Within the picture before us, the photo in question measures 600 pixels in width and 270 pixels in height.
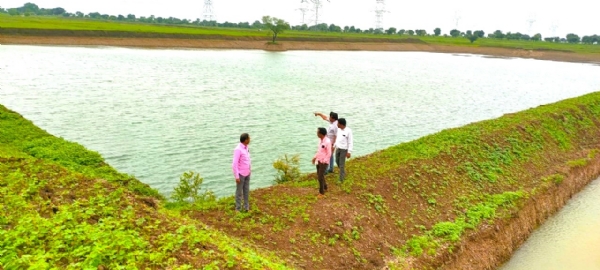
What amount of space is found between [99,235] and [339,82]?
137 feet

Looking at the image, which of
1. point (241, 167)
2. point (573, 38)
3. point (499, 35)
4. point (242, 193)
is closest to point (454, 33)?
point (499, 35)

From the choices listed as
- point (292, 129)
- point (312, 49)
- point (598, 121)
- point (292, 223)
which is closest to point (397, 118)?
point (292, 129)

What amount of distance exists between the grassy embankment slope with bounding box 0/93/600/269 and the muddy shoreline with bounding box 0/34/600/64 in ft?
194

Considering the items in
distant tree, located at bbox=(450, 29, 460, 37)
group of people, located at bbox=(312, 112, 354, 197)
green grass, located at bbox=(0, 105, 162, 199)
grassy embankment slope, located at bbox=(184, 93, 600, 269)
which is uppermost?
distant tree, located at bbox=(450, 29, 460, 37)

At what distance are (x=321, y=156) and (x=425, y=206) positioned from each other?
3774 mm

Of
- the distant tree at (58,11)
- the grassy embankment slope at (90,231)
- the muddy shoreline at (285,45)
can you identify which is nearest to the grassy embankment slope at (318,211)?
the grassy embankment slope at (90,231)

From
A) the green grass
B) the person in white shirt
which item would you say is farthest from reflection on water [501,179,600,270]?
the green grass

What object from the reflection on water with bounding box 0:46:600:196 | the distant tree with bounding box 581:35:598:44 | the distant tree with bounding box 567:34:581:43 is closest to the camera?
the reflection on water with bounding box 0:46:600:196

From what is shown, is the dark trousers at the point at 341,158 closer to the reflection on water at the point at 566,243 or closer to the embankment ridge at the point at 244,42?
the reflection on water at the point at 566,243

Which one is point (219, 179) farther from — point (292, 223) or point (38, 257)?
point (38, 257)

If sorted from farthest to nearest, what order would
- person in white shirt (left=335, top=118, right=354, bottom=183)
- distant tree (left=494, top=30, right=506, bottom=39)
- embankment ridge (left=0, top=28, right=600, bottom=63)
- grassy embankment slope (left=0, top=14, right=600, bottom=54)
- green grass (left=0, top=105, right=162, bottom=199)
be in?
1. distant tree (left=494, top=30, right=506, bottom=39)
2. grassy embankment slope (left=0, top=14, right=600, bottom=54)
3. embankment ridge (left=0, top=28, right=600, bottom=63)
4. green grass (left=0, top=105, right=162, bottom=199)
5. person in white shirt (left=335, top=118, right=354, bottom=183)

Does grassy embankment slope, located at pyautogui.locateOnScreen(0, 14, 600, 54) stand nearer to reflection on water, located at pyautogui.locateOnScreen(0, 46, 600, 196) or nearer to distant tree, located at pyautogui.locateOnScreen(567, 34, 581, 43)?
reflection on water, located at pyautogui.locateOnScreen(0, 46, 600, 196)

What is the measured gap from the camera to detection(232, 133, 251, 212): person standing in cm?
1002

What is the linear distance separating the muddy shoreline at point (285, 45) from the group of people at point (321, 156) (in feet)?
221
